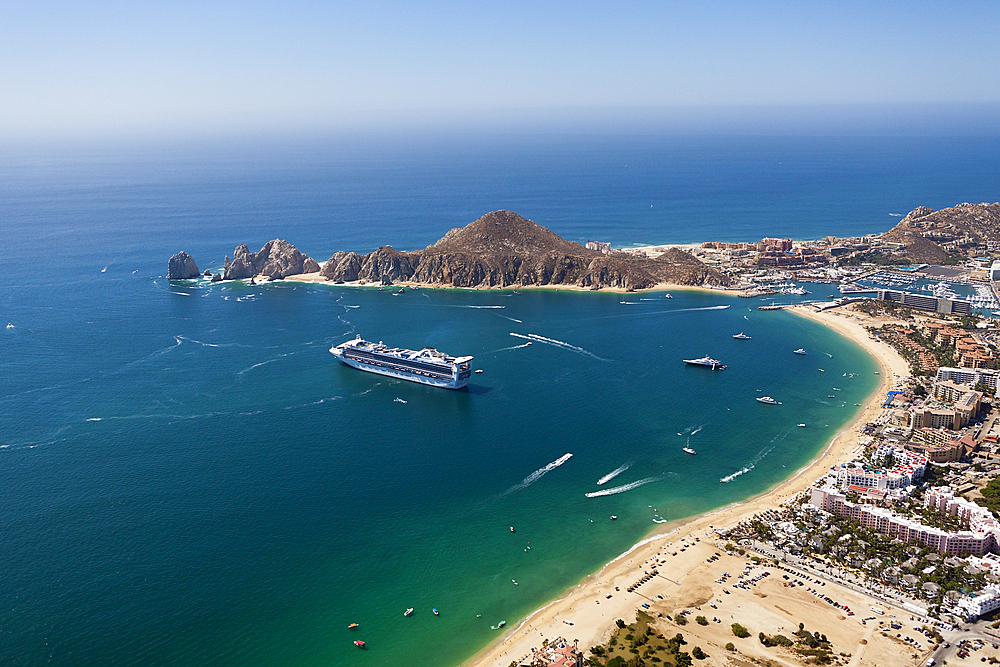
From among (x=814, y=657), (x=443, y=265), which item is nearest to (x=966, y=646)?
(x=814, y=657)

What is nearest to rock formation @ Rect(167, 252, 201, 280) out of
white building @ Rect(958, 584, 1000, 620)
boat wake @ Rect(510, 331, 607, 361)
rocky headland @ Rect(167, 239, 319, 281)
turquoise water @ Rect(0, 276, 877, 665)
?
rocky headland @ Rect(167, 239, 319, 281)

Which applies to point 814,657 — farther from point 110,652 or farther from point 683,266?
point 683,266

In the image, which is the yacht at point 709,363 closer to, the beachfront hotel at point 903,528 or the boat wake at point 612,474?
the boat wake at point 612,474

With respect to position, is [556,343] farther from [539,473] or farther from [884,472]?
[884,472]

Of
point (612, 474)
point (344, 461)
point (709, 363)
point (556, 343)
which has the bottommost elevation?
point (612, 474)

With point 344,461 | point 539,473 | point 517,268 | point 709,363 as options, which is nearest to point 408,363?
point 344,461

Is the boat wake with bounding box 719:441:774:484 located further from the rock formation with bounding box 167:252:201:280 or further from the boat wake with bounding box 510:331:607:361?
the rock formation with bounding box 167:252:201:280

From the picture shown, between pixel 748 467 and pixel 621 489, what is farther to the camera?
pixel 748 467

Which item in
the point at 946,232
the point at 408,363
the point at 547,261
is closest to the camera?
the point at 408,363
